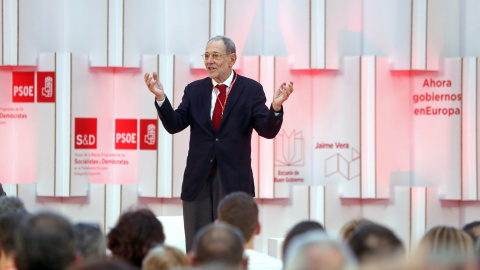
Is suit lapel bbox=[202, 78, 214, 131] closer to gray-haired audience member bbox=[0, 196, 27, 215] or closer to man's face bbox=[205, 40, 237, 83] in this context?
man's face bbox=[205, 40, 237, 83]

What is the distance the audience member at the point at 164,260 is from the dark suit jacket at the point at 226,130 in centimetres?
179

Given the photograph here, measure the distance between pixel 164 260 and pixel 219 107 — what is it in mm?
→ 2117

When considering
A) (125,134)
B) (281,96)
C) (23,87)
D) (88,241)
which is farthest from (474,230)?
(23,87)

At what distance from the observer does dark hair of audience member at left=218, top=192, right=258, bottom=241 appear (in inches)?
136

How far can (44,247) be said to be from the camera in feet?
7.54

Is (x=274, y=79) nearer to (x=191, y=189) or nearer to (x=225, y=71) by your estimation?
(x=225, y=71)

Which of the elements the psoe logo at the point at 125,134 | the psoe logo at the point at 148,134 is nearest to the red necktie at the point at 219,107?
the psoe logo at the point at 148,134

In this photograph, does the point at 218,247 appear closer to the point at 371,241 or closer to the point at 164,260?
the point at 164,260

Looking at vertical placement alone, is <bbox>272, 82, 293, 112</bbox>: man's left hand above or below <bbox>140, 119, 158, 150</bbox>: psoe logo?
above

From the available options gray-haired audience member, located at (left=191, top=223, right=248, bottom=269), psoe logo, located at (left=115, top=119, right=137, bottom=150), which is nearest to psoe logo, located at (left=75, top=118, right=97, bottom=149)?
psoe logo, located at (left=115, top=119, right=137, bottom=150)

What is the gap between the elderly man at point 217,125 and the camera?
14.6 ft

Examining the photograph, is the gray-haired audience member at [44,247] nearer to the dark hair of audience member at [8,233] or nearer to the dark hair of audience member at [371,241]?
the dark hair of audience member at [8,233]

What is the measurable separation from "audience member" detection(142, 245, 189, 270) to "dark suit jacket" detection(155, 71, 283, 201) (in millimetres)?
1791

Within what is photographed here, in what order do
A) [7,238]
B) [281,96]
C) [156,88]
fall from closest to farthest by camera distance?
1. [7,238]
2. [281,96]
3. [156,88]
